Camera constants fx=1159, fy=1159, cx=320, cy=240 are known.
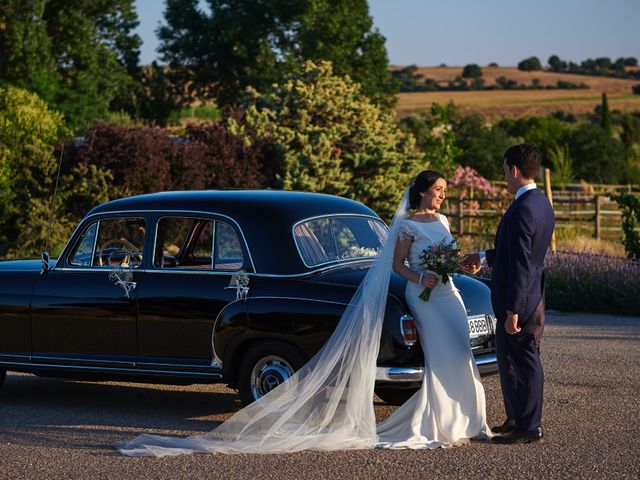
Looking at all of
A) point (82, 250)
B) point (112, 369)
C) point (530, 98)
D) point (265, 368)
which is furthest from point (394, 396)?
point (530, 98)

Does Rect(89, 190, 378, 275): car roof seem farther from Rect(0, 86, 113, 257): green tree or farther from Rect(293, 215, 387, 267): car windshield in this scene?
Rect(0, 86, 113, 257): green tree

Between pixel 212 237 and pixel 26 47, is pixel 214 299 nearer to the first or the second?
pixel 212 237

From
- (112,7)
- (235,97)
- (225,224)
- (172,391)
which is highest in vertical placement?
(112,7)

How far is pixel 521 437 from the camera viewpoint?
7.59 meters

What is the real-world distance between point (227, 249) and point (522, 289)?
2.41 meters

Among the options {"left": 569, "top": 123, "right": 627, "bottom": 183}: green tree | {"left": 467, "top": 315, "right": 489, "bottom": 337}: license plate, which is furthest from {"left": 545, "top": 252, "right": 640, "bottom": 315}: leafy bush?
{"left": 569, "top": 123, "right": 627, "bottom": 183}: green tree

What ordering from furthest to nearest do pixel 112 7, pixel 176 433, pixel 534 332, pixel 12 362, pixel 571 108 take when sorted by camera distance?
pixel 571 108 → pixel 112 7 → pixel 12 362 → pixel 176 433 → pixel 534 332

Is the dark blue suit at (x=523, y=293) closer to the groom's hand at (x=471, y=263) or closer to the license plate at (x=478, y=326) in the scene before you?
the groom's hand at (x=471, y=263)

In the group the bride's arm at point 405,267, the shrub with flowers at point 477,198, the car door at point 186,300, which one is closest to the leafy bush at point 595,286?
the bride's arm at point 405,267

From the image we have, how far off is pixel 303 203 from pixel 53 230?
15744 mm

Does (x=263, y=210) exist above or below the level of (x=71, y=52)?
below

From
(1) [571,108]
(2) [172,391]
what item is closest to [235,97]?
(2) [172,391]

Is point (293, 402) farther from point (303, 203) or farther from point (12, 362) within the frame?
point (12, 362)

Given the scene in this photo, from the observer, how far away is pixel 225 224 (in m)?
8.85
